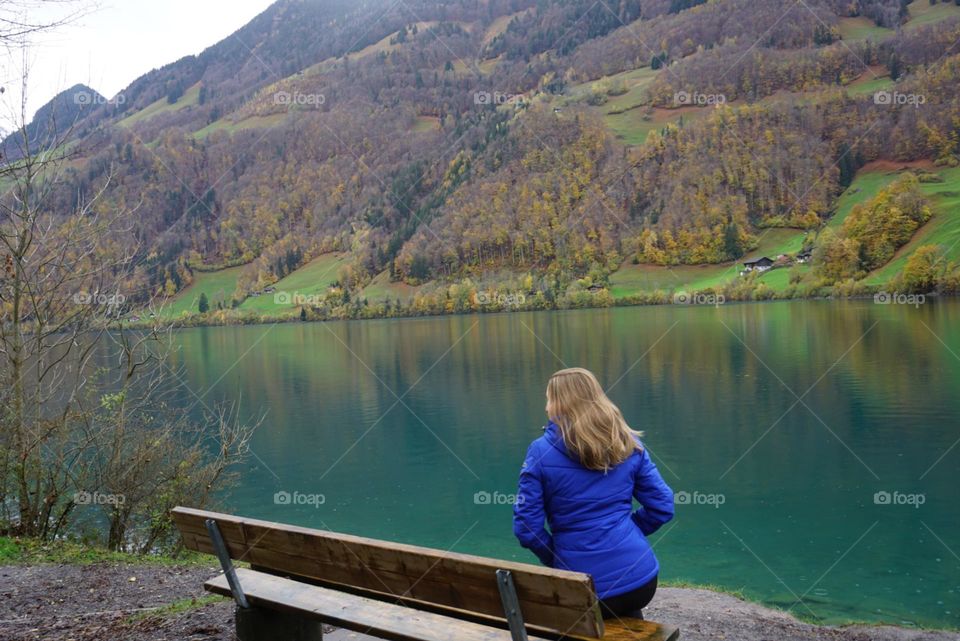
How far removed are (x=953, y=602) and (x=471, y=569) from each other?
37.4 ft

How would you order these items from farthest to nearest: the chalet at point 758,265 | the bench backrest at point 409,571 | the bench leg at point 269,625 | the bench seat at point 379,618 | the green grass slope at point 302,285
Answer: the green grass slope at point 302,285
the chalet at point 758,265
the bench leg at point 269,625
the bench seat at point 379,618
the bench backrest at point 409,571

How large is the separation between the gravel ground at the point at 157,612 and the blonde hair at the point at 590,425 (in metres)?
2.86

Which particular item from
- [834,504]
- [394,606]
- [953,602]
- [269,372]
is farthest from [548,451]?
[269,372]

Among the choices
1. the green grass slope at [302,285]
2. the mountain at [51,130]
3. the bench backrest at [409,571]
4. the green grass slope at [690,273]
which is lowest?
the green grass slope at [690,273]

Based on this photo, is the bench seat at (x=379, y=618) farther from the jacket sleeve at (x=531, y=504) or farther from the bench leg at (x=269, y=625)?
the jacket sleeve at (x=531, y=504)

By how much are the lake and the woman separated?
28.3ft

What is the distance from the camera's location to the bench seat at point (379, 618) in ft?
11.9

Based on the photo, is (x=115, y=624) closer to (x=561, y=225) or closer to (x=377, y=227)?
(x=561, y=225)

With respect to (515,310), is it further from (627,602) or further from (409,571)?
(409,571)

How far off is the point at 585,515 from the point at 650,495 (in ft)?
1.52

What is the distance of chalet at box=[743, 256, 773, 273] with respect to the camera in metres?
126

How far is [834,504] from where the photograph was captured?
17.7m

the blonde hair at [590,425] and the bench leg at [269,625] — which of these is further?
the bench leg at [269,625]

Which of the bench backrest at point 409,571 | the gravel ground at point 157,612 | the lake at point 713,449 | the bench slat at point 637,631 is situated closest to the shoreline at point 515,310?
the lake at point 713,449
